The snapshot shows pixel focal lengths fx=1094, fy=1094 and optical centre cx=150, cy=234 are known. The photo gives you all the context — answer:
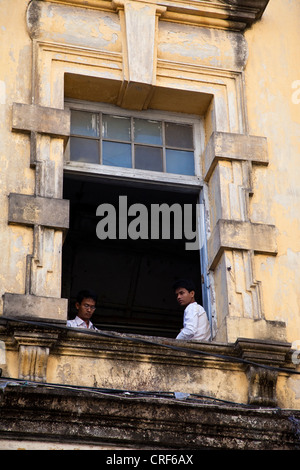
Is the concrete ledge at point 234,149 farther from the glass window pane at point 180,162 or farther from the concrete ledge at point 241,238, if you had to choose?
the concrete ledge at point 241,238

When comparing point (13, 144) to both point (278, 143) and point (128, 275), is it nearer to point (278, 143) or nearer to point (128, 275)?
point (278, 143)

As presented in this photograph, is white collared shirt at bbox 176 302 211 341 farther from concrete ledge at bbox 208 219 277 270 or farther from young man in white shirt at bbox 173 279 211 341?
concrete ledge at bbox 208 219 277 270

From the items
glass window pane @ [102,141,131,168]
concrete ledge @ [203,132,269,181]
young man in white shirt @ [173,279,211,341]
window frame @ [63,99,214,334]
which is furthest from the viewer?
glass window pane @ [102,141,131,168]

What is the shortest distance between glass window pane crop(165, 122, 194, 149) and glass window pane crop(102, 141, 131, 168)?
1.58 feet

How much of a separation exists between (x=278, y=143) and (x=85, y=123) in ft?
6.80

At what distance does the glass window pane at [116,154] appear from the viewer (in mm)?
11523

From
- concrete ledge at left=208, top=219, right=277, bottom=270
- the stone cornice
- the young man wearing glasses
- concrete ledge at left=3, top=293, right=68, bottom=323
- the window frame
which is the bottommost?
concrete ledge at left=3, top=293, right=68, bottom=323

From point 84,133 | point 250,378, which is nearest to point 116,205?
point 84,133

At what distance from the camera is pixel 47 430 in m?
9.04

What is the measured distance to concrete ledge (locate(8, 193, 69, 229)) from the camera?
1041 cm

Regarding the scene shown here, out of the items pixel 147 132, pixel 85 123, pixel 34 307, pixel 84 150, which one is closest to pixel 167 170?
pixel 147 132

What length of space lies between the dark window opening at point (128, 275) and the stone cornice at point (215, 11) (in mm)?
4214

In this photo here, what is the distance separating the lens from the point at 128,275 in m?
16.2

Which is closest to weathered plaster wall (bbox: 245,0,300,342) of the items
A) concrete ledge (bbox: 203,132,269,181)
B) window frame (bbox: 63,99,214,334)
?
concrete ledge (bbox: 203,132,269,181)
